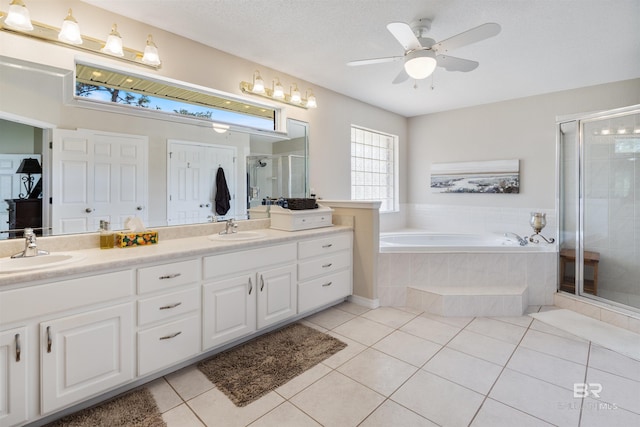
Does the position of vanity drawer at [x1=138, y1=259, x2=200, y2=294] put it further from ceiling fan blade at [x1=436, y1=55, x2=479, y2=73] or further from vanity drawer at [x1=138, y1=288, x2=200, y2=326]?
ceiling fan blade at [x1=436, y1=55, x2=479, y2=73]

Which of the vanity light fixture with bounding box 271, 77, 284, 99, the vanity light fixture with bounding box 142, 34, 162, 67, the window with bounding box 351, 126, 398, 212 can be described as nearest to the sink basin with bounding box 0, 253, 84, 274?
the vanity light fixture with bounding box 142, 34, 162, 67

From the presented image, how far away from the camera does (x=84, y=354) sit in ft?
5.12

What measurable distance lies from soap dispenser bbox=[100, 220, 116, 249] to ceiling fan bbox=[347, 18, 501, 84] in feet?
7.28

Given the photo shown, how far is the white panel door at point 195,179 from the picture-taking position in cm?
246

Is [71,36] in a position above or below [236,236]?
above

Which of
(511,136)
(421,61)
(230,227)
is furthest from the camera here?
(511,136)

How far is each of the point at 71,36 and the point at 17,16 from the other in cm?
25

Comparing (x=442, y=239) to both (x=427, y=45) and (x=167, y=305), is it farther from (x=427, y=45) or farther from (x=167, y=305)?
(x=167, y=305)

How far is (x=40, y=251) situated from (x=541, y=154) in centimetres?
520

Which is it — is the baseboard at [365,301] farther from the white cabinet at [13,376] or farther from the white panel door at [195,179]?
the white cabinet at [13,376]

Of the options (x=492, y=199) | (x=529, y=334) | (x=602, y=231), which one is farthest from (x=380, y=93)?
(x=529, y=334)

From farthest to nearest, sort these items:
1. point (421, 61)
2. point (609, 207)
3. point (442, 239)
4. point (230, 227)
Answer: point (442, 239), point (609, 207), point (230, 227), point (421, 61)

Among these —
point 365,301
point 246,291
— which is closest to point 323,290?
point 365,301

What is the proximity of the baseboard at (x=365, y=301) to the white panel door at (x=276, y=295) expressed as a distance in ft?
2.66
